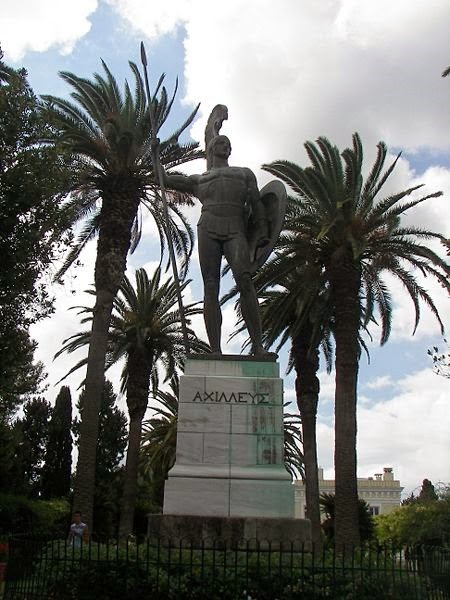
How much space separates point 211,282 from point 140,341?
14738 mm

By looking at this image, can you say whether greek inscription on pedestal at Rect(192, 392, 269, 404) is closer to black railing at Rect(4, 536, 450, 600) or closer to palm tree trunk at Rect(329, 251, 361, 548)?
black railing at Rect(4, 536, 450, 600)

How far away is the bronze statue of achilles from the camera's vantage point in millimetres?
8625

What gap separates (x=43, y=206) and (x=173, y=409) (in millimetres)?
18958

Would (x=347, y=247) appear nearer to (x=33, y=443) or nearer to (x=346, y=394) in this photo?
(x=346, y=394)

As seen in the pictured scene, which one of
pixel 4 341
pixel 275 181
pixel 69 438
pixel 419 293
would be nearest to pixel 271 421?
pixel 275 181

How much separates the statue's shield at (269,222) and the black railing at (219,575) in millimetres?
4055

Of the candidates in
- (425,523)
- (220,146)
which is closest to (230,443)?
(220,146)

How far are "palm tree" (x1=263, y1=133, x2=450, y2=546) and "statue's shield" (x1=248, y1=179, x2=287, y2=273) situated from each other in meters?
7.88

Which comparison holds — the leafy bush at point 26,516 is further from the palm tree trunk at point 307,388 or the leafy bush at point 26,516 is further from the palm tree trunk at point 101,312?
the palm tree trunk at point 307,388

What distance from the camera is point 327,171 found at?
730 inches

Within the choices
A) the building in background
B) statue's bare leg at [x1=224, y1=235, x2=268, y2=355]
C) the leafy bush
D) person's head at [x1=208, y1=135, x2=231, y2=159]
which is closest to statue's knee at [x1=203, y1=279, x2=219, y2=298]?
statue's bare leg at [x1=224, y1=235, x2=268, y2=355]

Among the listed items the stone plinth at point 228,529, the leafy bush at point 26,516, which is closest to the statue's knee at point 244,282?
the stone plinth at point 228,529

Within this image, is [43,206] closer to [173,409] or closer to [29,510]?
[29,510]

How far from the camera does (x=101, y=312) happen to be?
1753 cm
